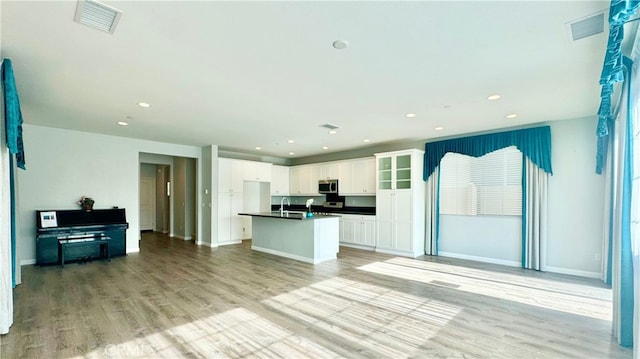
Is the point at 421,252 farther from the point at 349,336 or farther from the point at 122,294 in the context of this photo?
the point at 122,294

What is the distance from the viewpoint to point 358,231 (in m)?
7.50

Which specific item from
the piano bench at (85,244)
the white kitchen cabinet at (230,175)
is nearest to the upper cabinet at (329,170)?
the white kitchen cabinet at (230,175)

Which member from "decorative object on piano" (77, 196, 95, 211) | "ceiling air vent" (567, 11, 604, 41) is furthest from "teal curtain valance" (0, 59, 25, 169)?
"ceiling air vent" (567, 11, 604, 41)

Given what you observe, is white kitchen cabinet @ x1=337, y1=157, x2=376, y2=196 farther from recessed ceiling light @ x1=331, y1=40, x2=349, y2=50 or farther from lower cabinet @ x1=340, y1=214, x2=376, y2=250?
recessed ceiling light @ x1=331, y1=40, x2=349, y2=50

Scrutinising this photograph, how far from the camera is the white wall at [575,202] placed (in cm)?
480

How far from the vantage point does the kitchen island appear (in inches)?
231

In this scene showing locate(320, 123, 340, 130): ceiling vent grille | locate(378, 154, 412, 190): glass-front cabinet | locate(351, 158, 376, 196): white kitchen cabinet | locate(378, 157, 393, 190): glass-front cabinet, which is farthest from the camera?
locate(351, 158, 376, 196): white kitchen cabinet

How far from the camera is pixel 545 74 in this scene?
3.17 meters

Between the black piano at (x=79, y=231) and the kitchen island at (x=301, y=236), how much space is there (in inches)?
119

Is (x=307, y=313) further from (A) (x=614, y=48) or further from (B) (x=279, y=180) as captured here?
(B) (x=279, y=180)

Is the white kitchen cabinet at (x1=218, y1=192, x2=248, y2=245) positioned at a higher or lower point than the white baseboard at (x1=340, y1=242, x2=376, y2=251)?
higher

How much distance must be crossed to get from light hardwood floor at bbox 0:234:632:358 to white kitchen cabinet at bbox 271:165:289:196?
4.25 m

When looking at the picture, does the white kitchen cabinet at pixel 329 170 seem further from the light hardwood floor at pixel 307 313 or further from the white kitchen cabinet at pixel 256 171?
the light hardwood floor at pixel 307 313

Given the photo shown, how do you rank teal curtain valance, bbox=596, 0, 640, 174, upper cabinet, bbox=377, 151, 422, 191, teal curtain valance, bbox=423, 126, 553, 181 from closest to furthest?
1. teal curtain valance, bbox=596, 0, 640, 174
2. teal curtain valance, bbox=423, 126, 553, 181
3. upper cabinet, bbox=377, 151, 422, 191
